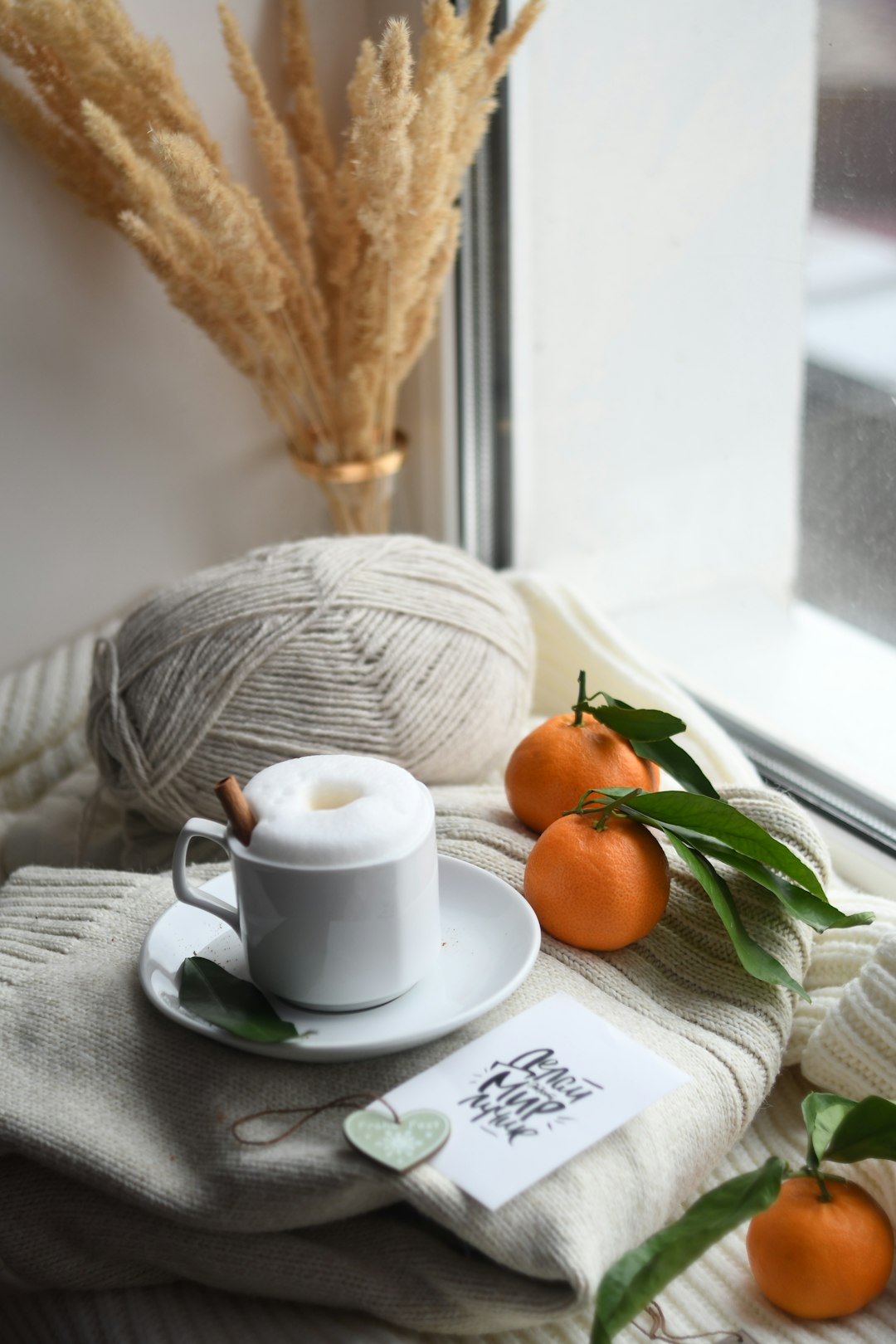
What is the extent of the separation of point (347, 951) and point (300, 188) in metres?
0.83

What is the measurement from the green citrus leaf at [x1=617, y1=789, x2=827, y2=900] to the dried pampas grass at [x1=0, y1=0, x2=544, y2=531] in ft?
1.70

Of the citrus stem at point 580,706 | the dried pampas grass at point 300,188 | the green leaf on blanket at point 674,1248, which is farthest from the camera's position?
the dried pampas grass at point 300,188

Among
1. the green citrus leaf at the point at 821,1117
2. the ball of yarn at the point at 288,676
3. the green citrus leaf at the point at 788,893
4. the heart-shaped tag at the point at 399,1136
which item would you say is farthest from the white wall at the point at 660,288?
the heart-shaped tag at the point at 399,1136

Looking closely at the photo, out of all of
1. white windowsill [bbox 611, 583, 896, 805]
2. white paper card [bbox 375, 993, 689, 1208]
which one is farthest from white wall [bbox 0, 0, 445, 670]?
white paper card [bbox 375, 993, 689, 1208]

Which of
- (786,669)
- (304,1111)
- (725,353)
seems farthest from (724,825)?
(725,353)

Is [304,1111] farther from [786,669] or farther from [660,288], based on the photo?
[660,288]

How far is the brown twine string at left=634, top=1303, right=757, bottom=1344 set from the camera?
0.54 m

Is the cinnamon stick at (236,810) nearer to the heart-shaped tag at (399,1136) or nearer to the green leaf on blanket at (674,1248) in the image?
the heart-shaped tag at (399,1136)

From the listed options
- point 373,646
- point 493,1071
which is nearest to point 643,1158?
point 493,1071

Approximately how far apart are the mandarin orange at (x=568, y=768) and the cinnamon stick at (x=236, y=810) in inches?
8.7

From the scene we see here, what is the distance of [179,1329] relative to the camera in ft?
1.85

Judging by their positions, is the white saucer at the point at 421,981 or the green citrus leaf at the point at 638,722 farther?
the green citrus leaf at the point at 638,722

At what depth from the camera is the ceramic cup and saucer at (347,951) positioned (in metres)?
0.54

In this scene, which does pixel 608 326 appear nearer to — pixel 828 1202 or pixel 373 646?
pixel 373 646
